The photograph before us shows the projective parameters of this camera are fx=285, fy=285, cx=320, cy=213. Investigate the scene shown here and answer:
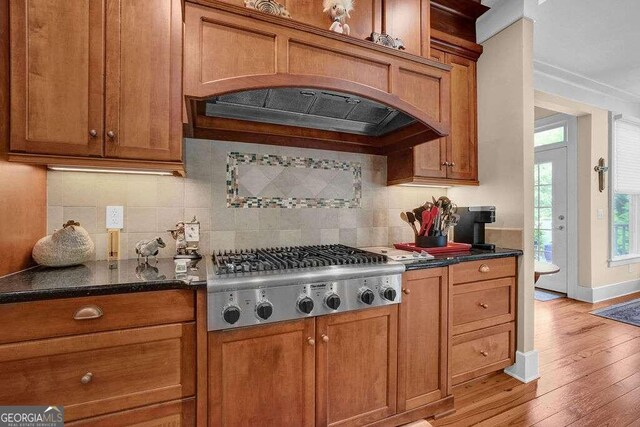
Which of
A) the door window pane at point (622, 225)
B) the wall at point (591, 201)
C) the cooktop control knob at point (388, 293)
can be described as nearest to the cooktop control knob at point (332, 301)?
the cooktop control knob at point (388, 293)

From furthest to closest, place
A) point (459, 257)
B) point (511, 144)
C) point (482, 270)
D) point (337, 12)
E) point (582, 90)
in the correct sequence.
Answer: point (582, 90) → point (511, 144) → point (482, 270) → point (459, 257) → point (337, 12)

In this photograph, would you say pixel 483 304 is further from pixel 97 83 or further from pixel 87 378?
pixel 97 83

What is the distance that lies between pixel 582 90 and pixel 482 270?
3357 mm

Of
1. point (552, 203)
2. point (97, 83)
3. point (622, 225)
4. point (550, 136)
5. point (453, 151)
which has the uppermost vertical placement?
point (550, 136)

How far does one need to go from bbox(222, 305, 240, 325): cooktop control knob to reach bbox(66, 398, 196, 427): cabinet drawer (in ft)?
1.21

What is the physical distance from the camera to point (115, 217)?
163 cm

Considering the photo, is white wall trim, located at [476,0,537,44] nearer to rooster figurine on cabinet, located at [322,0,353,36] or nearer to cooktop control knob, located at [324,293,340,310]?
rooster figurine on cabinet, located at [322,0,353,36]

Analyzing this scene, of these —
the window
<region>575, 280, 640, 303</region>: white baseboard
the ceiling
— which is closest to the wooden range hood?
the ceiling

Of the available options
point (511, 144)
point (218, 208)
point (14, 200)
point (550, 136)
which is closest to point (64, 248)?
point (14, 200)

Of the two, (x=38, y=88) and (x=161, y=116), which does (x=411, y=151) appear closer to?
(x=161, y=116)

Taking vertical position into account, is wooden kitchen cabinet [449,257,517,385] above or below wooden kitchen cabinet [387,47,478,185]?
below

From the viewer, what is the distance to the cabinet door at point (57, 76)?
3.97ft

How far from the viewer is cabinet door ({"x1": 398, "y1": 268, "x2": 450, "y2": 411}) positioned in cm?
155

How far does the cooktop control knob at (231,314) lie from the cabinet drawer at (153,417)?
0.37 m
